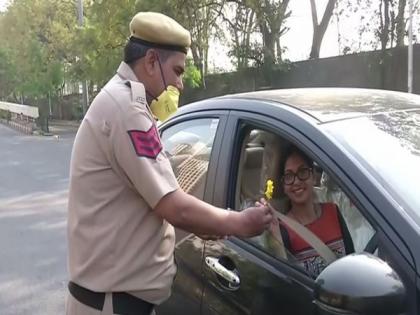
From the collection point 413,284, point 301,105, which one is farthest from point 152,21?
point 413,284

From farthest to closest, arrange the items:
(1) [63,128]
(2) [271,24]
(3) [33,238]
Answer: (1) [63,128] → (2) [271,24] → (3) [33,238]

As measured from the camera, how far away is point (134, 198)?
2076 mm

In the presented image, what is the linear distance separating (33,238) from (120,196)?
549 centimetres

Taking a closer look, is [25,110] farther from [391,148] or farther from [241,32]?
[391,148]

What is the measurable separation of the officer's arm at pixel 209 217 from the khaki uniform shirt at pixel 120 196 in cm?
5

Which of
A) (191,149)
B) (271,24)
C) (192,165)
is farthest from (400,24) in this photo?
(192,165)

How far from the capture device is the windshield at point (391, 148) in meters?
1.90

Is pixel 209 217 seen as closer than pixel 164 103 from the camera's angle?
Yes

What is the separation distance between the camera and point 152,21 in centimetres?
210

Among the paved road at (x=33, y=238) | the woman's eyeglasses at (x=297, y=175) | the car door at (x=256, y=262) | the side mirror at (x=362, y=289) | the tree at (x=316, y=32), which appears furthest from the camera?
the tree at (x=316, y=32)

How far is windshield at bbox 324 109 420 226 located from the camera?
190 centimetres

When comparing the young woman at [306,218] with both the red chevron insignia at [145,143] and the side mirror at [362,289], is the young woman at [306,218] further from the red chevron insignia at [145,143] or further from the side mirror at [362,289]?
the red chevron insignia at [145,143]

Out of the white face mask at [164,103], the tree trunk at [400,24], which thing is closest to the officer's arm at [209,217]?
the white face mask at [164,103]

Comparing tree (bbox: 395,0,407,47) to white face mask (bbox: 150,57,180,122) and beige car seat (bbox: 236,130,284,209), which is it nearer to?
beige car seat (bbox: 236,130,284,209)
